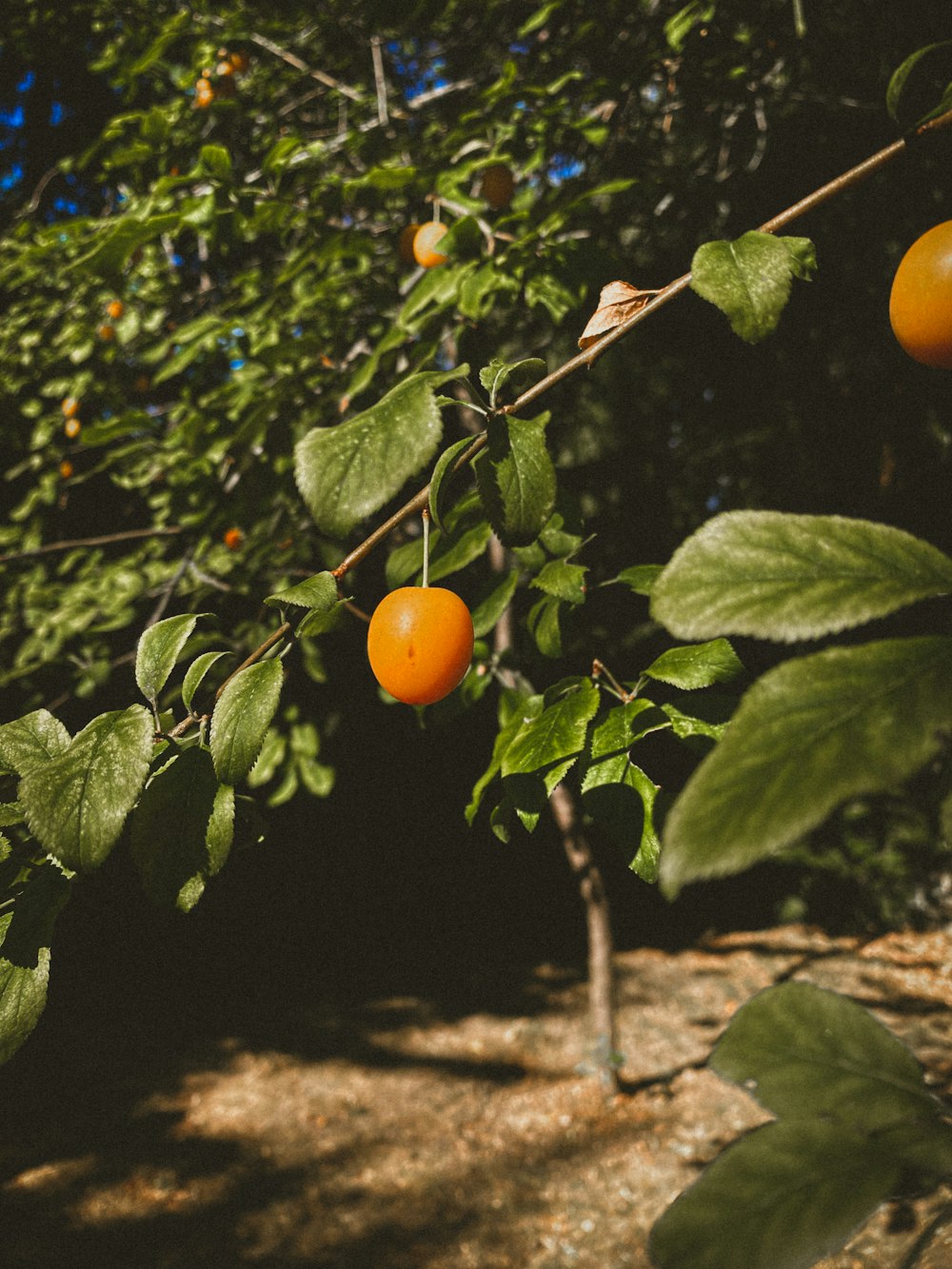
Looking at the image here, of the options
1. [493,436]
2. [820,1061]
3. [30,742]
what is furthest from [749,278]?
[30,742]

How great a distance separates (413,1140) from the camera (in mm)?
3254

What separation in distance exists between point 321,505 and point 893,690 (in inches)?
16.4

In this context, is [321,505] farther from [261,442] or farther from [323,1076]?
[323,1076]

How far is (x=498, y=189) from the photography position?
1809 millimetres

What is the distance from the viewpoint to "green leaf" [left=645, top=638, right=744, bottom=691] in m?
0.79

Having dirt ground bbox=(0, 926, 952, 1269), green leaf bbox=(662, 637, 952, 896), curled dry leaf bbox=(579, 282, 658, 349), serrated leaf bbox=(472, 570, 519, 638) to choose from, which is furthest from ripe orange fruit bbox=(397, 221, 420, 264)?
dirt ground bbox=(0, 926, 952, 1269)

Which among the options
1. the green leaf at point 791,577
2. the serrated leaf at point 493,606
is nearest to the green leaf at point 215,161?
the serrated leaf at point 493,606

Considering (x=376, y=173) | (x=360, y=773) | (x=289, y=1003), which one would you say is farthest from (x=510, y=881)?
(x=376, y=173)

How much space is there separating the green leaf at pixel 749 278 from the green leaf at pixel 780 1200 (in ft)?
1.56

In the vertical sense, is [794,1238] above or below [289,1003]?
above

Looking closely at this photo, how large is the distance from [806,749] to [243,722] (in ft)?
1.48

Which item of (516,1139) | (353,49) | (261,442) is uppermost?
(353,49)

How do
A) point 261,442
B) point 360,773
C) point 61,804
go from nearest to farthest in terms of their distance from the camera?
point 61,804
point 261,442
point 360,773

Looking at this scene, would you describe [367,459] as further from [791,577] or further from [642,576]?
[642,576]
